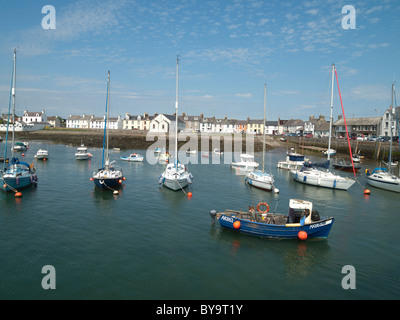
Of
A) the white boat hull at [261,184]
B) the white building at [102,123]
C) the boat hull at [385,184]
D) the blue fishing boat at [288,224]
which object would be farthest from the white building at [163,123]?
the blue fishing boat at [288,224]

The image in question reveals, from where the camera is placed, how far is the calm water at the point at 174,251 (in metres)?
14.8

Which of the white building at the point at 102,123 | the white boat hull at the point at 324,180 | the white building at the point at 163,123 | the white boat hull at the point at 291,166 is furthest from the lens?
the white building at the point at 102,123

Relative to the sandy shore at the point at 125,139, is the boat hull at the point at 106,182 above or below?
below

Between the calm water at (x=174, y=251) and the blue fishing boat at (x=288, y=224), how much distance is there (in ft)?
1.99

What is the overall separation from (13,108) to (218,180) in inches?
1041

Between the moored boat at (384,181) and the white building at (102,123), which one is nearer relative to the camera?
the moored boat at (384,181)

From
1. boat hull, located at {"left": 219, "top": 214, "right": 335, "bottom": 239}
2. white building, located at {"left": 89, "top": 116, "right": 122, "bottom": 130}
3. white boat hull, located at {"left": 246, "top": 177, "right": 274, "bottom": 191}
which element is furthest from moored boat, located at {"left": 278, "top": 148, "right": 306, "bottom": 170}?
white building, located at {"left": 89, "top": 116, "right": 122, "bottom": 130}

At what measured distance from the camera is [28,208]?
2683 centimetres

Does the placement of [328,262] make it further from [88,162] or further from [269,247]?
[88,162]

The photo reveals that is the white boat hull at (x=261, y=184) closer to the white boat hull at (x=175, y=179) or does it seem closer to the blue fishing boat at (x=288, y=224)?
the white boat hull at (x=175, y=179)

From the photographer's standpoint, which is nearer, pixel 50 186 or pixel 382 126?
pixel 50 186

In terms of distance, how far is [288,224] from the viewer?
20.3 m

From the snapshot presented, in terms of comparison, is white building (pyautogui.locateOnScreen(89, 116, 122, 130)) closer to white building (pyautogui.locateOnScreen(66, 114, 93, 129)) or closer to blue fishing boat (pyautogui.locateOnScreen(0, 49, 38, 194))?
white building (pyautogui.locateOnScreen(66, 114, 93, 129))
